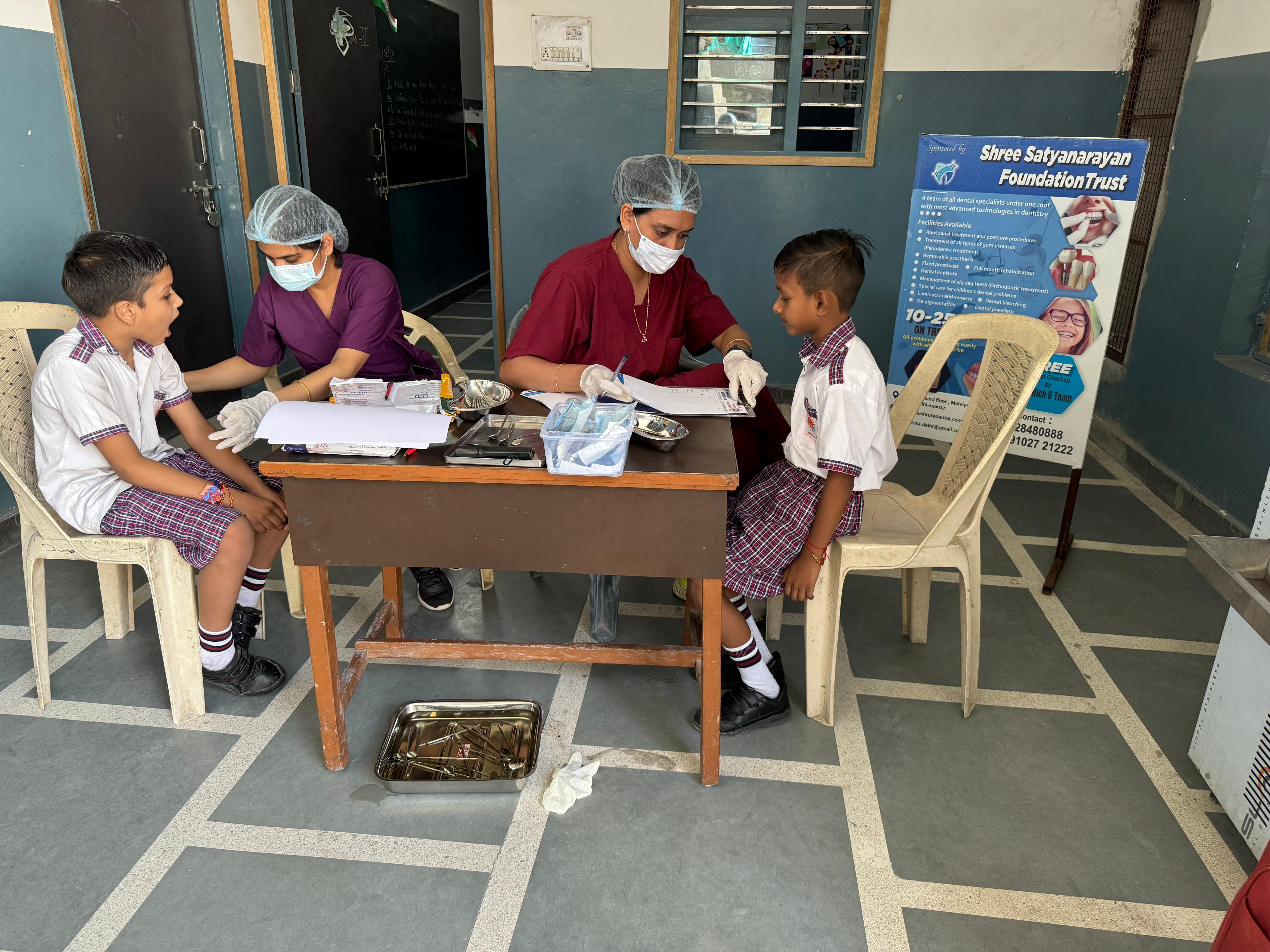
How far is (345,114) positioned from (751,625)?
4.47 meters

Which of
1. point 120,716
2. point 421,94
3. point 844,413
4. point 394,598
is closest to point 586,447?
point 844,413

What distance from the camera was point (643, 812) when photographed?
1.76 metres

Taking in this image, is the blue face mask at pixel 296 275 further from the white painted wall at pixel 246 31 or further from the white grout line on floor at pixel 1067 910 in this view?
the white painted wall at pixel 246 31

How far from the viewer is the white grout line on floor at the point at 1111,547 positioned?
2.99m

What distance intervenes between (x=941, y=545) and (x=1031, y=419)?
41.6 inches

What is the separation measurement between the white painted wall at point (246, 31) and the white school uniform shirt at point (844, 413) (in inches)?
137

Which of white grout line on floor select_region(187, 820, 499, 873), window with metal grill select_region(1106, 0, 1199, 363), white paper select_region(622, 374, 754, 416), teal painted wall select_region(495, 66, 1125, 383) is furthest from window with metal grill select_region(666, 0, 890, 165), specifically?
white grout line on floor select_region(187, 820, 499, 873)

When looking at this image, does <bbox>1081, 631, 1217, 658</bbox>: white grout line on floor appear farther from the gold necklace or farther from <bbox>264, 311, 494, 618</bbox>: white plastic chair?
<bbox>264, 311, 494, 618</bbox>: white plastic chair

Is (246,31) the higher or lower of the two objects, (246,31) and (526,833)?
the higher

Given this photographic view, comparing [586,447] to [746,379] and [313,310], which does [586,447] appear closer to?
[746,379]

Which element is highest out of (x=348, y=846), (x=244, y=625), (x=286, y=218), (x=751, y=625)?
(x=286, y=218)

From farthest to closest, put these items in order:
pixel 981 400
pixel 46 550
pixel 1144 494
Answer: pixel 1144 494
pixel 981 400
pixel 46 550

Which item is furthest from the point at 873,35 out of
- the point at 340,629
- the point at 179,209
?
the point at 340,629

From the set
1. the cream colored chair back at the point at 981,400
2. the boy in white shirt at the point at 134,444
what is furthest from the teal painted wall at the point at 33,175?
the cream colored chair back at the point at 981,400
